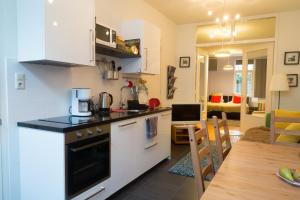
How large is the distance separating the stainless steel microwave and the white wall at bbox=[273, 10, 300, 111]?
342cm

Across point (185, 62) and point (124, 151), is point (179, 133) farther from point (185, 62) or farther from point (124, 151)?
point (124, 151)

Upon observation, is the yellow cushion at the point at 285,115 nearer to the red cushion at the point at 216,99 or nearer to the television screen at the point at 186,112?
the television screen at the point at 186,112

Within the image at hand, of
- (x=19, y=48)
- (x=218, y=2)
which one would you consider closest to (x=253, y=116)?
(x=218, y=2)

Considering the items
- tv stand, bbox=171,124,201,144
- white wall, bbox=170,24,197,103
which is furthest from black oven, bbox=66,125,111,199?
white wall, bbox=170,24,197,103

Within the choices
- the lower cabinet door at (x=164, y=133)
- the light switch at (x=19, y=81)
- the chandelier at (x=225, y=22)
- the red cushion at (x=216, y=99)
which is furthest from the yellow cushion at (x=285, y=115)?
the red cushion at (x=216, y=99)

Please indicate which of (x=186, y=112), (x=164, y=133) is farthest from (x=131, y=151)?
(x=186, y=112)

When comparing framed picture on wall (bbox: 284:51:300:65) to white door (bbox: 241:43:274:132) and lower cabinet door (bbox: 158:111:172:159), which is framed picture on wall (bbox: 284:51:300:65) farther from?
lower cabinet door (bbox: 158:111:172:159)

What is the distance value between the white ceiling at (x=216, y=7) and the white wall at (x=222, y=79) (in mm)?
5116

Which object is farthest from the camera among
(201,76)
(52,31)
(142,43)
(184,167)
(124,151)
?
(201,76)

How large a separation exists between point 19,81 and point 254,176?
1926 mm

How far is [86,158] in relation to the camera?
1.94 meters

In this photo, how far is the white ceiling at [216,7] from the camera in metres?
3.75

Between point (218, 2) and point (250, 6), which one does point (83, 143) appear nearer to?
point (218, 2)

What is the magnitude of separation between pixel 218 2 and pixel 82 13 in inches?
102
